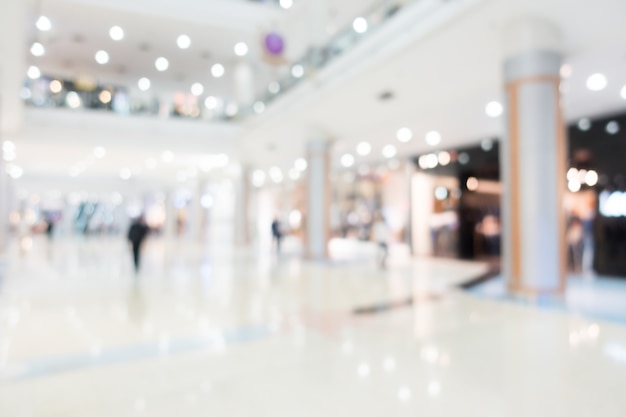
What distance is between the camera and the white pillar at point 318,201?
1361 centimetres

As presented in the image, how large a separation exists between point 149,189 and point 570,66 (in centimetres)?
3006

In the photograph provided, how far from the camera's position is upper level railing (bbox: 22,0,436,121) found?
10.5 meters

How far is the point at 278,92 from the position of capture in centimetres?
1446

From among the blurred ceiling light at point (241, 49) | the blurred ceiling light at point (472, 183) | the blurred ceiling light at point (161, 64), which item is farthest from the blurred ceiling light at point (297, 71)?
the blurred ceiling light at point (161, 64)

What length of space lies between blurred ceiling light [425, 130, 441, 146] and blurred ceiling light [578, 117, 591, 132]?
3.71m

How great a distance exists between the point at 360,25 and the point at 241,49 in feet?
31.8

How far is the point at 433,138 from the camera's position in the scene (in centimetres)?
1321

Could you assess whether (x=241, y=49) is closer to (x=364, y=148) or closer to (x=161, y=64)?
(x=161, y=64)

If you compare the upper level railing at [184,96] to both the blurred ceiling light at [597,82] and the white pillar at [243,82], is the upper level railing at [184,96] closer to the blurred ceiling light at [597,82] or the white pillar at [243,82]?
the white pillar at [243,82]

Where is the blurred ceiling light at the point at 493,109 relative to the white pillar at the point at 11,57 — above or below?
below

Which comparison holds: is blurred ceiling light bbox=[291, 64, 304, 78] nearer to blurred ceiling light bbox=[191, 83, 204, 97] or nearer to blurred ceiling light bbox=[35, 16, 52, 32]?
blurred ceiling light bbox=[35, 16, 52, 32]

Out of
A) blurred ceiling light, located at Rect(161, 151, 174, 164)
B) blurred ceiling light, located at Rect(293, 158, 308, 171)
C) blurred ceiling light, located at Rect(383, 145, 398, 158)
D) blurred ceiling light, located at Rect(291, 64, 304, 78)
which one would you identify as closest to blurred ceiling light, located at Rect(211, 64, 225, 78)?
blurred ceiling light, located at Rect(161, 151, 174, 164)

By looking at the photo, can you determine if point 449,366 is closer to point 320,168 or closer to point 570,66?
point 570,66

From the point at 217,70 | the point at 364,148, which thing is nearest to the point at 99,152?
the point at 217,70
